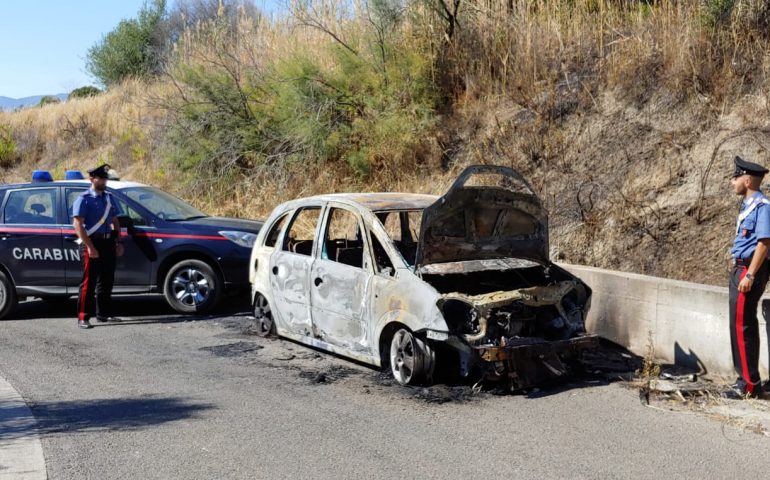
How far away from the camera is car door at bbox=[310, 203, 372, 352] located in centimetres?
762

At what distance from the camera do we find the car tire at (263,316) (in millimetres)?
9320

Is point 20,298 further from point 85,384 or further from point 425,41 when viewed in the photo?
point 425,41

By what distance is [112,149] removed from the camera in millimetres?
26141

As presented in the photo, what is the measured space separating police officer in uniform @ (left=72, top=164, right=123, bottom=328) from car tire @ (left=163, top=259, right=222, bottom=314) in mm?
774

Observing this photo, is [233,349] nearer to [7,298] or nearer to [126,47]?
[7,298]

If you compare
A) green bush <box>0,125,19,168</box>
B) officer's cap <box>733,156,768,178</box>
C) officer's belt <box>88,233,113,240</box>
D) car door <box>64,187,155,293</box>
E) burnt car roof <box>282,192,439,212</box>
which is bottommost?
car door <box>64,187,155,293</box>

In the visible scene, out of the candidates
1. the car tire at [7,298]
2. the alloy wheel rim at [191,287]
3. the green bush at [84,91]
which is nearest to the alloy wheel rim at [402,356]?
the alloy wheel rim at [191,287]

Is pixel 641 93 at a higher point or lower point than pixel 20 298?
higher

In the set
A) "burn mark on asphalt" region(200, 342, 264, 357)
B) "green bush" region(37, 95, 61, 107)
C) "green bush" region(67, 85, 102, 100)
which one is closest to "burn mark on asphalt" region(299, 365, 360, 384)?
"burn mark on asphalt" region(200, 342, 264, 357)

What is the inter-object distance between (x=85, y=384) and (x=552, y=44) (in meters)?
10.3

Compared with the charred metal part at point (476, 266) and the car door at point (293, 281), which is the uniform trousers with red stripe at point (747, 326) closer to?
the charred metal part at point (476, 266)

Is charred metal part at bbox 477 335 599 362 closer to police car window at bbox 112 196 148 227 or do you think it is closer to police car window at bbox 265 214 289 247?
police car window at bbox 265 214 289 247

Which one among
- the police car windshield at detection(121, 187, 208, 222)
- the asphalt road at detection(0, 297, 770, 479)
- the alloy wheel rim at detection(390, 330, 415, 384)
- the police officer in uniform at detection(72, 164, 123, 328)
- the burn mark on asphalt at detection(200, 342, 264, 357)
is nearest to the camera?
the asphalt road at detection(0, 297, 770, 479)

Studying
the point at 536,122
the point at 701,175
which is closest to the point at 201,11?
the point at 536,122
